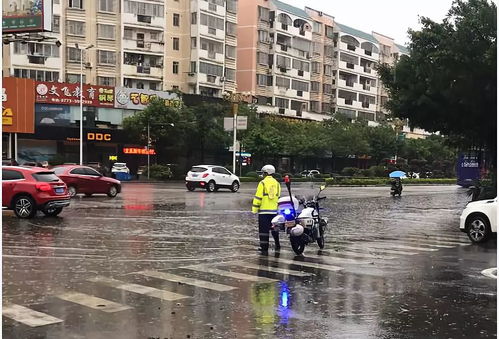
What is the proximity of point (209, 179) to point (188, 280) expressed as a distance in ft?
80.4

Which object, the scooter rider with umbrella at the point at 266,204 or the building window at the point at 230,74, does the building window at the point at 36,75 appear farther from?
the scooter rider with umbrella at the point at 266,204

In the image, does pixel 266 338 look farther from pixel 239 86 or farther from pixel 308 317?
pixel 239 86

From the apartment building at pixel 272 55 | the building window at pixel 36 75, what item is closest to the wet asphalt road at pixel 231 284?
the building window at pixel 36 75

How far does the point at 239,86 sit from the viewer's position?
68.4m

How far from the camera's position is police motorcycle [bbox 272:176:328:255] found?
35.2 ft

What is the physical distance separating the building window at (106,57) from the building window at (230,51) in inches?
512

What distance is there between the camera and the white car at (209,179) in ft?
107

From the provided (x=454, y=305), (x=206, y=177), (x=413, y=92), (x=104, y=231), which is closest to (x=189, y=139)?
(x=206, y=177)

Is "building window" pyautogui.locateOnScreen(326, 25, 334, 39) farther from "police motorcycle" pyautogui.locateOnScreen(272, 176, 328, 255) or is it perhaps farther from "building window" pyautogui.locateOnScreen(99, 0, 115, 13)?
"police motorcycle" pyautogui.locateOnScreen(272, 176, 328, 255)

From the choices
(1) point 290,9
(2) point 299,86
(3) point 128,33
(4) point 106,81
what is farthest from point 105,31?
(2) point 299,86

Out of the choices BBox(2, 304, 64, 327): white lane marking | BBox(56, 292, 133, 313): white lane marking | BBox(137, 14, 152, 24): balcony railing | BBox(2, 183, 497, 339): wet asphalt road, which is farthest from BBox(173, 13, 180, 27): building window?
BBox(2, 304, 64, 327): white lane marking

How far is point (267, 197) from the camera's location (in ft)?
36.5

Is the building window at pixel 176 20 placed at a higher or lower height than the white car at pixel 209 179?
higher

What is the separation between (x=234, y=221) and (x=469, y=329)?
37.9ft
